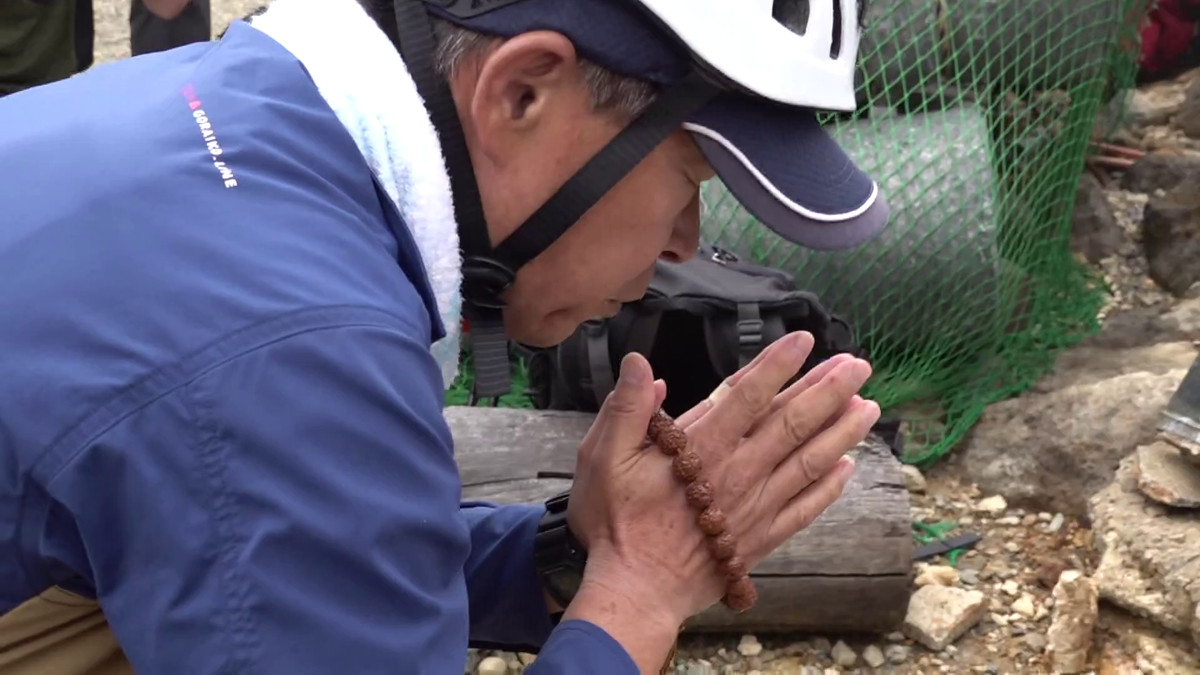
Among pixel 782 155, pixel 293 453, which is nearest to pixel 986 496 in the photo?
pixel 782 155

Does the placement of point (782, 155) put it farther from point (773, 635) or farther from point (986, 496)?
point (986, 496)

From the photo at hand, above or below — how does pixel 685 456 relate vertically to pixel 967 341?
above

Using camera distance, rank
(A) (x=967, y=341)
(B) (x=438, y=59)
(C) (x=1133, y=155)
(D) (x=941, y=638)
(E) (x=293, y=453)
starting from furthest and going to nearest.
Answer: (C) (x=1133, y=155) → (A) (x=967, y=341) → (D) (x=941, y=638) → (B) (x=438, y=59) → (E) (x=293, y=453)

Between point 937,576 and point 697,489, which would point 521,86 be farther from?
point 937,576

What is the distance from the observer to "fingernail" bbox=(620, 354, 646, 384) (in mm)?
1451

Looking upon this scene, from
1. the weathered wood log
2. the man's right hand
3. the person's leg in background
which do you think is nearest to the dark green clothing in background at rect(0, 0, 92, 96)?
the person's leg in background

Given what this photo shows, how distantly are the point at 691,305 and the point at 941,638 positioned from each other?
0.93 m

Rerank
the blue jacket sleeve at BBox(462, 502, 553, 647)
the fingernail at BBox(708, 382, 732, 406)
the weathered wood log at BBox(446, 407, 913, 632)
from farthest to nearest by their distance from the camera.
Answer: the weathered wood log at BBox(446, 407, 913, 632)
the blue jacket sleeve at BBox(462, 502, 553, 647)
the fingernail at BBox(708, 382, 732, 406)

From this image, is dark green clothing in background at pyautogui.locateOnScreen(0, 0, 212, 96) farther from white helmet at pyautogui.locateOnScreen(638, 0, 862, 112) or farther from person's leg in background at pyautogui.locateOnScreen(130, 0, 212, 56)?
white helmet at pyautogui.locateOnScreen(638, 0, 862, 112)

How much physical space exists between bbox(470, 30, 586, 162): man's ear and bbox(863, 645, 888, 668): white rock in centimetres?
178

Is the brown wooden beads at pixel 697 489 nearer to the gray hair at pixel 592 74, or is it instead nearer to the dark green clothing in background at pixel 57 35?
the gray hair at pixel 592 74

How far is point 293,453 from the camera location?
0.83 meters

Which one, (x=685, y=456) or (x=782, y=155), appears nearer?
(x=782, y=155)

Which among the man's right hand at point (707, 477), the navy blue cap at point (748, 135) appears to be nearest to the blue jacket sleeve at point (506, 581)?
the man's right hand at point (707, 477)
